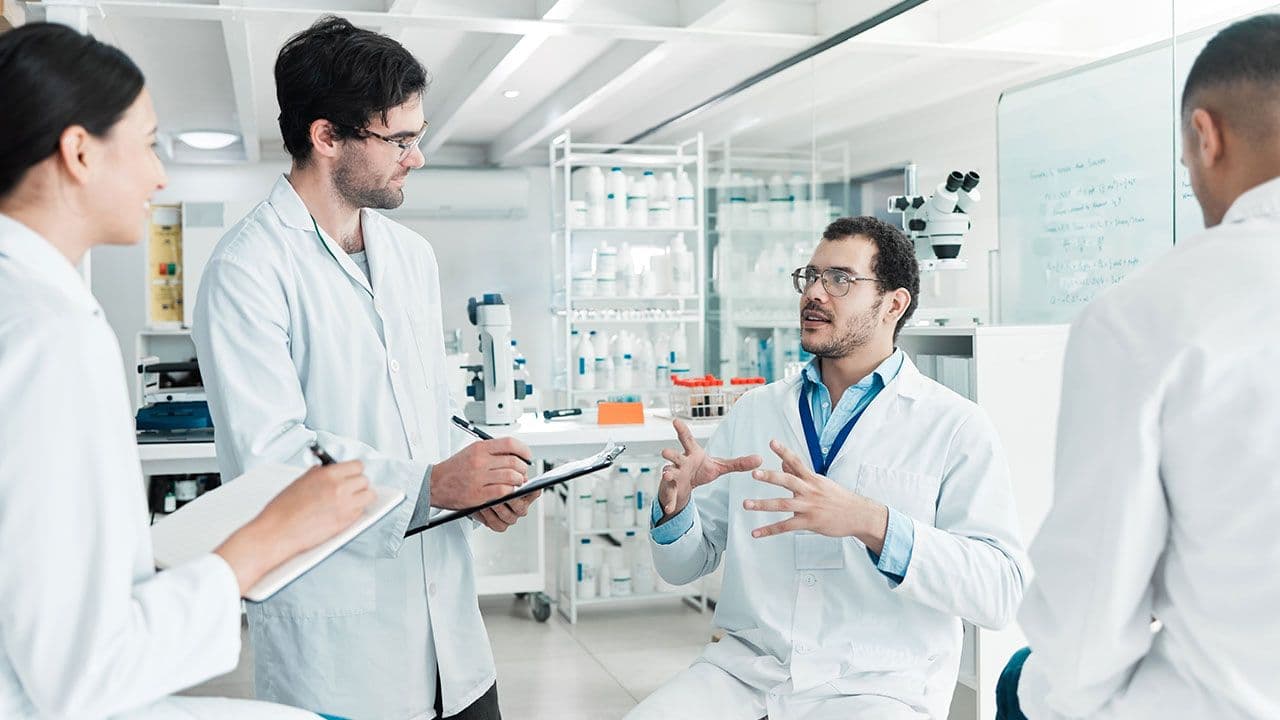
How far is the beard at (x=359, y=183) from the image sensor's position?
181 centimetres

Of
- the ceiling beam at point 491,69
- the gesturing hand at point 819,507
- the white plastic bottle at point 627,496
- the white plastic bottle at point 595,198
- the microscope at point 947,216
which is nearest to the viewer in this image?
the gesturing hand at point 819,507

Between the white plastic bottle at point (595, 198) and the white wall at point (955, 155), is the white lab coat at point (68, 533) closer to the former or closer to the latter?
the white wall at point (955, 155)

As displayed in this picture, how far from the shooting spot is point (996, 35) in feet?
12.7

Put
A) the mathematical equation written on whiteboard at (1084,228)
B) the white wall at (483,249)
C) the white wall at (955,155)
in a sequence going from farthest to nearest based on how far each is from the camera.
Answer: the white wall at (483,249) < the white wall at (955,155) < the mathematical equation written on whiteboard at (1084,228)

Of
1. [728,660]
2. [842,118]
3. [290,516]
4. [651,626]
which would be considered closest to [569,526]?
[651,626]

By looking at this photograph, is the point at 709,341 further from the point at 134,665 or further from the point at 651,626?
the point at 134,665

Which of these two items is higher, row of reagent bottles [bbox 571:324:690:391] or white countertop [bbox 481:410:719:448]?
row of reagent bottles [bbox 571:324:690:391]

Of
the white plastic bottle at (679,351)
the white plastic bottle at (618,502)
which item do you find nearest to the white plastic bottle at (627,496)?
the white plastic bottle at (618,502)

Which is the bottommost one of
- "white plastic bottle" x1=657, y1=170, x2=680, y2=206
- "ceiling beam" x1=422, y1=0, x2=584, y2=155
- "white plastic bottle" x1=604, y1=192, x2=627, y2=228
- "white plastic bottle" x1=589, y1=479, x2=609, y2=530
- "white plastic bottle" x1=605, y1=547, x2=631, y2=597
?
"white plastic bottle" x1=605, y1=547, x2=631, y2=597

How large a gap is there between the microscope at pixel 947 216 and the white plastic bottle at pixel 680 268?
215cm

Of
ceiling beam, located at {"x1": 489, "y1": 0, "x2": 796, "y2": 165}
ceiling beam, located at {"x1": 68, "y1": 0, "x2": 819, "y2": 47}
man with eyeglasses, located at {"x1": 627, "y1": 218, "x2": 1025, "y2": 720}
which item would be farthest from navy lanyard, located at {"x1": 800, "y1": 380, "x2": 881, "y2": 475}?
ceiling beam, located at {"x1": 68, "y1": 0, "x2": 819, "y2": 47}

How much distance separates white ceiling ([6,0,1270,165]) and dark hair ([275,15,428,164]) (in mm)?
2108

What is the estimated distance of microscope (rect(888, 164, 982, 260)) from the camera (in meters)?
3.25

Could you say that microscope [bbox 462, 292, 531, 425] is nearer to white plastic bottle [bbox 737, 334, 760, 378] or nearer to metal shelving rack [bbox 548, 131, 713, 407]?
metal shelving rack [bbox 548, 131, 713, 407]
